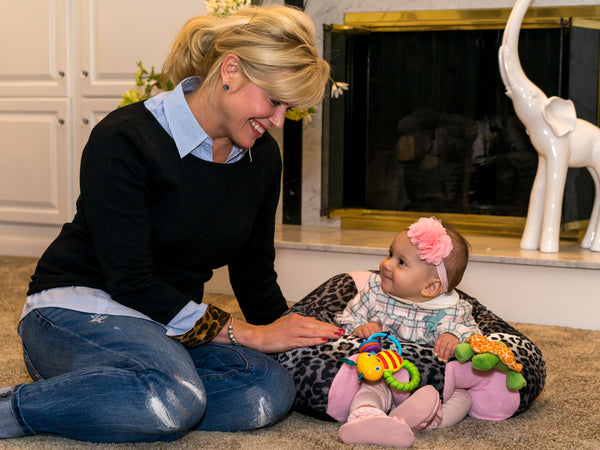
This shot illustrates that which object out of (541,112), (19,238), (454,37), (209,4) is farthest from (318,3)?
(19,238)

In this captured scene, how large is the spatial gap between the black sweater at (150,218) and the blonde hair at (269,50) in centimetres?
Result: 18

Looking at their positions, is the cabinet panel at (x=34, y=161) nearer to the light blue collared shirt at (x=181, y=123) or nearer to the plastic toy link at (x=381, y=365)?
the light blue collared shirt at (x=181, y=123)

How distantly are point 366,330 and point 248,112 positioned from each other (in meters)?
0.58

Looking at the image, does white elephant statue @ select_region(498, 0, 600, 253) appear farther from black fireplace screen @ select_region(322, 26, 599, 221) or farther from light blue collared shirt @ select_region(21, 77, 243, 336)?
light blue collared shirt @ select_region(21, 77, 243, 336)

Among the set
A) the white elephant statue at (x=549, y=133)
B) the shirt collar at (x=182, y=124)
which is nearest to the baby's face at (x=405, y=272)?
the shirt collar at (x=182, y=124)

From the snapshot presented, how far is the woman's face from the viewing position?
1.46 m

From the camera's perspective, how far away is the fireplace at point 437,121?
Answer: 123 inches

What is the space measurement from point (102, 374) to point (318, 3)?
2410 mm

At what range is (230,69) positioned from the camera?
147 cm

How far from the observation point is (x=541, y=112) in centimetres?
270

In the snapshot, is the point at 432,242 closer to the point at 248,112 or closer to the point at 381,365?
the point at 381,365

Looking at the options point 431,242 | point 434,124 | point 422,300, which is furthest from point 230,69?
point 434,124

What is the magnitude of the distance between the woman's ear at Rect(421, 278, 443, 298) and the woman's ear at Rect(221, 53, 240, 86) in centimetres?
66

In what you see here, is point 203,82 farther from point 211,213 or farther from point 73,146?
point 73,146
